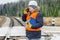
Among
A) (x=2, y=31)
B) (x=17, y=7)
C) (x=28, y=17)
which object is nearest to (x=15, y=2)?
(x=17, y=7)

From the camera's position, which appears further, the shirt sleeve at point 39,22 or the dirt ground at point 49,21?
the dirt ground at point 49,21

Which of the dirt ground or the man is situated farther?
the dirt ground

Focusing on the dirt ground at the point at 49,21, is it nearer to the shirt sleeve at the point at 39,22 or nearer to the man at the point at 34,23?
the man at the point at 34,23

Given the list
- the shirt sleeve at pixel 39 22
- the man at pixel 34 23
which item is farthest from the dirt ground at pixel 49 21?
the shirt sleeve at pixel 39 22

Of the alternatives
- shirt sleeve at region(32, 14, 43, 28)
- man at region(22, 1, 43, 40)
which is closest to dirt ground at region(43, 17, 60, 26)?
man at region(22, 1, 43, 40)

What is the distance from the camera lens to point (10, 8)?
38.2ft

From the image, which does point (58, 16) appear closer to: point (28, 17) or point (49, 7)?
point (49, 7)

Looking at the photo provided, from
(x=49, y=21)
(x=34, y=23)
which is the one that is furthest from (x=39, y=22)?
(x=49, y=21)

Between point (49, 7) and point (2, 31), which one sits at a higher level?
point (49, 7)

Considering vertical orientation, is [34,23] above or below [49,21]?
above

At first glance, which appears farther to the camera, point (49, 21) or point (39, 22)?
point (49, 21)

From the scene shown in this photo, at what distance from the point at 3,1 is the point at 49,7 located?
2112mm

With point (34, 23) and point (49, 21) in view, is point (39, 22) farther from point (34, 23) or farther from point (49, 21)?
point (49, 21)

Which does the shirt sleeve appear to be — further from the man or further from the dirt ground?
the dirt ground
